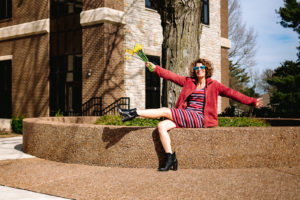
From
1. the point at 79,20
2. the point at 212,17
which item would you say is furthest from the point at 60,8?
the point at 212,17

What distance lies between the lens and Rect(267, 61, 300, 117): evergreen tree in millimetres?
18672

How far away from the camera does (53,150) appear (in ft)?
18.5

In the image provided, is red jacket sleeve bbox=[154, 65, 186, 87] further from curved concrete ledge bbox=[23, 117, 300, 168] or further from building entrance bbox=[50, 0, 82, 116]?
building entrance bbox=[50, 0, 82, 116]

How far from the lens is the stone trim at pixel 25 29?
12989mm

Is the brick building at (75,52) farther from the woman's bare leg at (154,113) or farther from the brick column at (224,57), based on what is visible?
the woman's bare leg at (154,113)

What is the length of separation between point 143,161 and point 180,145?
63 cm

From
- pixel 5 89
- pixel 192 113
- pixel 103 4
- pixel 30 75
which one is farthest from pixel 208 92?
pixel 5 89

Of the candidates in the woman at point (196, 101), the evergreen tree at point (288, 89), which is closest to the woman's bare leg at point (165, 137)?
the woman at point (196, 101)

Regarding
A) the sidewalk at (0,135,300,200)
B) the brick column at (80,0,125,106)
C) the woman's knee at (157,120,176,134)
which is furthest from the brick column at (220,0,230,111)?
the woman's knee at (157,120,176,134)

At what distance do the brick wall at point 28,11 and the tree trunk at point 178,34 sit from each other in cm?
823

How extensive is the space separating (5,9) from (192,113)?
13379mm

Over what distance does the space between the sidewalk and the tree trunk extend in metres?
2.41

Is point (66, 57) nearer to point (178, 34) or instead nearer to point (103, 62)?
point (103, 62)

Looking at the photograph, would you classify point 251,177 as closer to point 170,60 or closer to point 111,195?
point 111,195
